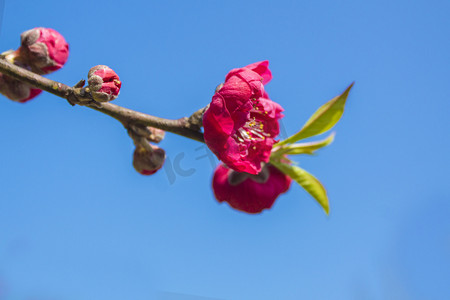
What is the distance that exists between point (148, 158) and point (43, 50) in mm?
638

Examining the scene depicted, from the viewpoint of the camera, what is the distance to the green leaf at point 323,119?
5.18ft

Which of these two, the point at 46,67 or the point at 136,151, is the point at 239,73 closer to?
the point at 136,151

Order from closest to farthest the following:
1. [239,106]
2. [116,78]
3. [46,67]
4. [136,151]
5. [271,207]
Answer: [116,78] < [239,106] < [136,151] < [46,67] < [271,207]

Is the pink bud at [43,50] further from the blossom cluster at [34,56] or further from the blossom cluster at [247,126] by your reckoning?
the blossom cluster at [247,126]

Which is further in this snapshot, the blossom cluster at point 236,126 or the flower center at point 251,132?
the flower center at point 251,132

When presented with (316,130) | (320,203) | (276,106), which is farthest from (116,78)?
(320,203)

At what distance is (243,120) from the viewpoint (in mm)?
1489

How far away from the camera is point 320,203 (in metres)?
1.78

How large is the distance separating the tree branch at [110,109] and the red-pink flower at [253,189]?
692 millimetres

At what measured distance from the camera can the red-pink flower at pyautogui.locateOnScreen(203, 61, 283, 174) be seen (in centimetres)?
139

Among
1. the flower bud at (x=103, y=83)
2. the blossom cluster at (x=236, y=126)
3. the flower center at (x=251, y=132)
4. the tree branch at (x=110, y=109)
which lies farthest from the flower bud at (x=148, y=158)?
the flower bud at (x=103, y=83)

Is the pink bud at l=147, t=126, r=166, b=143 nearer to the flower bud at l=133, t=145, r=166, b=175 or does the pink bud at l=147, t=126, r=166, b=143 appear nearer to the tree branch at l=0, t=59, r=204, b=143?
the flower bud at l=133, t=145, r=166, b=175

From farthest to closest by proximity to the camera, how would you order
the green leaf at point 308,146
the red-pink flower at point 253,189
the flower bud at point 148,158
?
the red-pink flower at point 253,189 → the green leaf at point 308,146 → the flower bud at point 148,158

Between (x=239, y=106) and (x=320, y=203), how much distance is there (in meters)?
0.61
